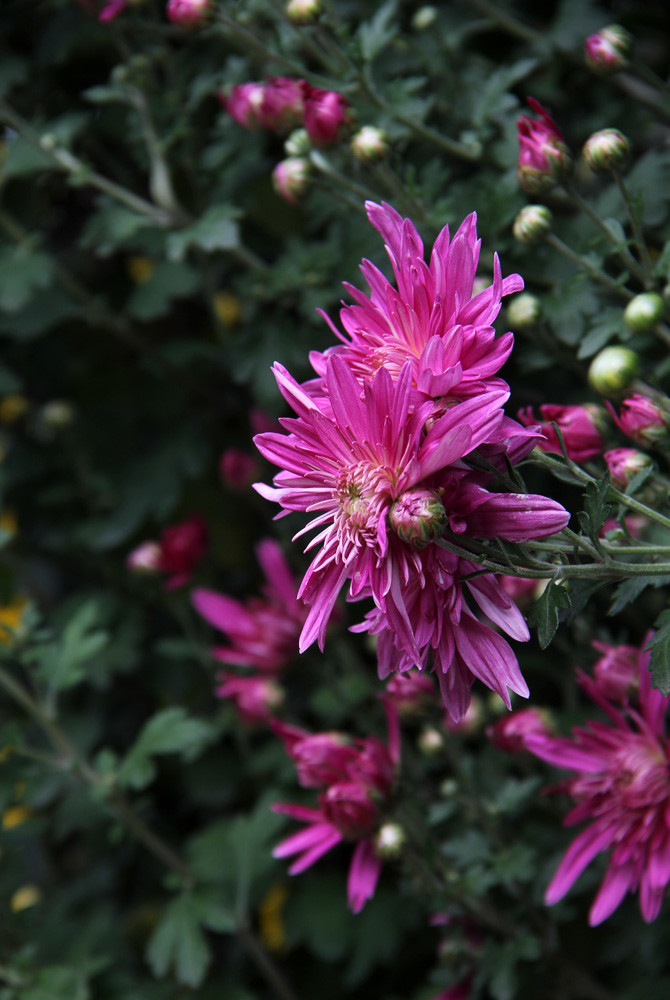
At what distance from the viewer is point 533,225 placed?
0.89 m

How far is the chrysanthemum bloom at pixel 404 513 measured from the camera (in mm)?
563

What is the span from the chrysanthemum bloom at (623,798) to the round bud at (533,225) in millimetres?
423

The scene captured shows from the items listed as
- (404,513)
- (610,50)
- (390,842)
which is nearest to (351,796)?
(390,842)

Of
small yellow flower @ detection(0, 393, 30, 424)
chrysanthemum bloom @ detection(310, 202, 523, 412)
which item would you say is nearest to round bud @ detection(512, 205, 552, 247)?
chrysanthemum bloom @ detection(310, 202, 523, 412)

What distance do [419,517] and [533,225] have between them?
1.55 ft

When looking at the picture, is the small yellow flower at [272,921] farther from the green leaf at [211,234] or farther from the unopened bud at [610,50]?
the unopened bud at [610,50]

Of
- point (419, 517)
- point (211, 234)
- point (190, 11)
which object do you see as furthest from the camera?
point (211, 234)

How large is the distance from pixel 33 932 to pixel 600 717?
954 millimetres

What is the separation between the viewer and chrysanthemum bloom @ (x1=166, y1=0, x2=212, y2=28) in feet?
3.55

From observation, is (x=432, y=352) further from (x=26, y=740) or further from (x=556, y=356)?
(x=26, y=740)

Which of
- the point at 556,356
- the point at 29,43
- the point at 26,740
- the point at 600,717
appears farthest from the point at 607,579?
the point at 29,43

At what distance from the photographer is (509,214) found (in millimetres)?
1014

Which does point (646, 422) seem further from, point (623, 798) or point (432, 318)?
point (623, 798)

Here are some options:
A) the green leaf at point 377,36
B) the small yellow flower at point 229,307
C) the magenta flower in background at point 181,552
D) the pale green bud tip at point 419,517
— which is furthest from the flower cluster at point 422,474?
the small yellow flower at point 229,307
